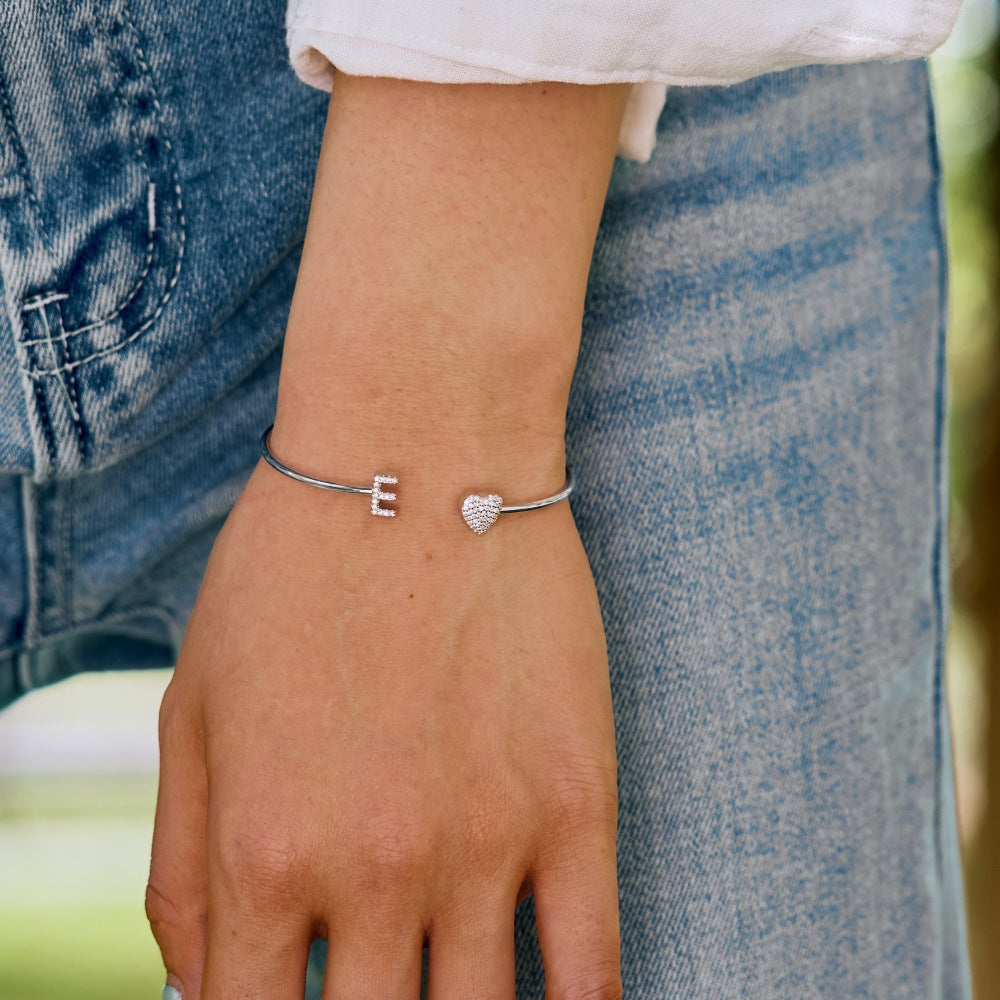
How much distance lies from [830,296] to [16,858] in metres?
4.70

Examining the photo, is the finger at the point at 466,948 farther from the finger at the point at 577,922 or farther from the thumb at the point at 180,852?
the thumb at the point at 180,852

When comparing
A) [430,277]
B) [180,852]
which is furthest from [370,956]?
[430,277]

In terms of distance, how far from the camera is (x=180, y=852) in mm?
743

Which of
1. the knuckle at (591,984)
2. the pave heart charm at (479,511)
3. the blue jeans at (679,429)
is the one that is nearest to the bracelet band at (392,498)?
the pave heart charm at (479,511)

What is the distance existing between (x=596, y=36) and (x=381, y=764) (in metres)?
0.49

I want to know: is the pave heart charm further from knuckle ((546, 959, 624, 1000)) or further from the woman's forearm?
knuckle ((546, 959, 624, 1000))

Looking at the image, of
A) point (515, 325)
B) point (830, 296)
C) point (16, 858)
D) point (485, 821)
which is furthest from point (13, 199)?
point (16, 858)

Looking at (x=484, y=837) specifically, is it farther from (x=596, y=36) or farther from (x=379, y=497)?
(x=596, y=36)

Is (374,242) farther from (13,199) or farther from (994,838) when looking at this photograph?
(994,838)

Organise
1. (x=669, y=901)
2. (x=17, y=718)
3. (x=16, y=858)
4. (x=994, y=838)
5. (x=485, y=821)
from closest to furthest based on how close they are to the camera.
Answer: (x=485, y=821) → (x=669, y=901) → (x=994, y=838) → (x=16, y=858) → (x=17, y=718)

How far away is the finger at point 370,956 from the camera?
0.67 m

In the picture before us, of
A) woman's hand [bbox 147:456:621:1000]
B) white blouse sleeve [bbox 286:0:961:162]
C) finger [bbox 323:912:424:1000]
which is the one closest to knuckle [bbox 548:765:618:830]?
woman's hand [bbox 147:456:621:1000]

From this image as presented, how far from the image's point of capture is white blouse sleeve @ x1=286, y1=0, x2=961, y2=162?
642 mm

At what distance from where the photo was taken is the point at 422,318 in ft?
2.29
